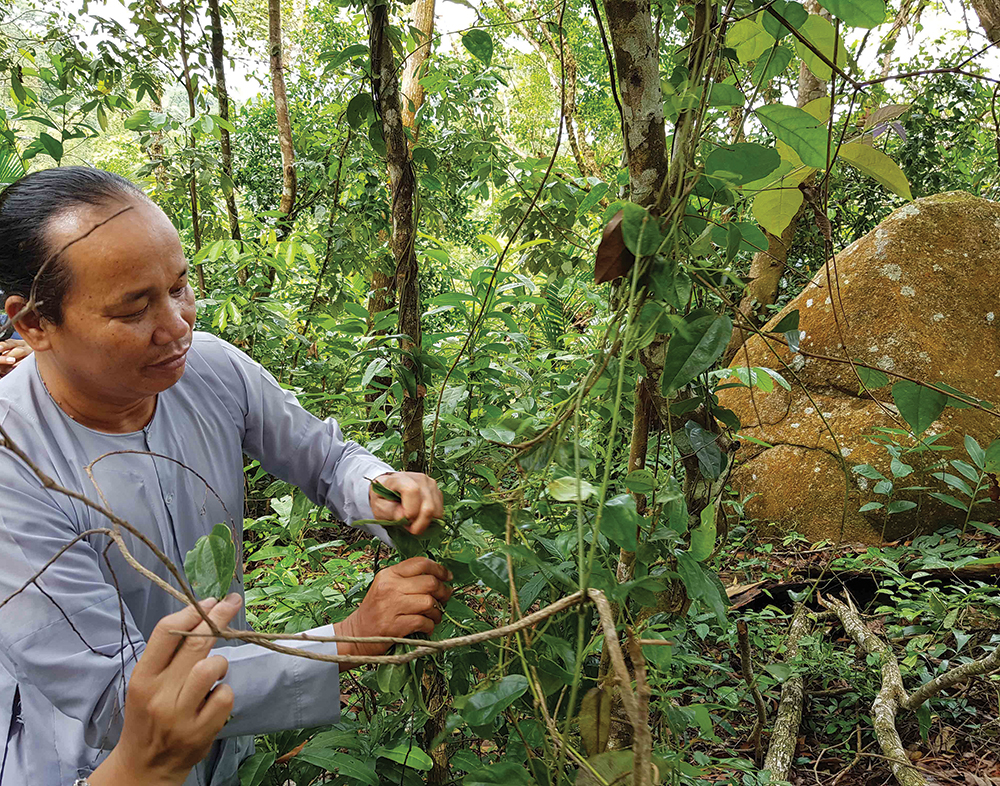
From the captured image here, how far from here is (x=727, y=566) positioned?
2.76 m

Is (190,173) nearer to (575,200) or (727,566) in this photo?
(575,200)

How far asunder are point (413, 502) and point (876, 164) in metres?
0.85

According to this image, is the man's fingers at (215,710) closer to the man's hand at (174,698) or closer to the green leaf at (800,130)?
the man's hand at (174,698)

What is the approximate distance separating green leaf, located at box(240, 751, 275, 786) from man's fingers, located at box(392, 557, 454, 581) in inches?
20.4

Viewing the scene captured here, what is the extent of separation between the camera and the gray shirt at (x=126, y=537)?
1029 millimetres

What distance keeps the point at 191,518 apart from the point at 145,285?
1.73 ft

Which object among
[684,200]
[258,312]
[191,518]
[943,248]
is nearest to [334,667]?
[191,518]

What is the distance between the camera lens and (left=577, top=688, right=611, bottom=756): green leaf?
2.96ft

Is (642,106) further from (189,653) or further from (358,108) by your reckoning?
(189,653)

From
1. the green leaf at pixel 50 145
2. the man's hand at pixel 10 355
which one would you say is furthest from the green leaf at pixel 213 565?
the green leaf at pixel 50 145

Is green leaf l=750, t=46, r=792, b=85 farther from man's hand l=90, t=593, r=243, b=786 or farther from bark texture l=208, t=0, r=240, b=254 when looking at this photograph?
bark texture l=208, t=0, r=240, b=254

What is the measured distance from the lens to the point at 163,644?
85cm

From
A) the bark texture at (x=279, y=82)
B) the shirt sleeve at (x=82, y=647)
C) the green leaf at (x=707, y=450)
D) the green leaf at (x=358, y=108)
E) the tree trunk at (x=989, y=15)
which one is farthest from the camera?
the bark texture at (x=279, y=82)

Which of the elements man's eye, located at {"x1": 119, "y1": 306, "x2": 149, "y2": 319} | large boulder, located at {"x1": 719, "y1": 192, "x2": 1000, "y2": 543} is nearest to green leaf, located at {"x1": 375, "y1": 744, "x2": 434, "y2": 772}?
man's eye, located at {"x1": 119, "y1": 306, "x2": 149, "y2": 319}
